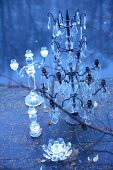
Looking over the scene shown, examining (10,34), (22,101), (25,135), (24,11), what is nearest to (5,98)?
(22,101)

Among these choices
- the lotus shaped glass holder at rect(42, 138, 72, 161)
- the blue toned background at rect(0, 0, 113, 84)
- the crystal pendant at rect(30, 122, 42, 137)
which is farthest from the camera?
the blue toned background at rect(0, 0, 113, 84)

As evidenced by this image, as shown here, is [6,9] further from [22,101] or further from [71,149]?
[71,149]

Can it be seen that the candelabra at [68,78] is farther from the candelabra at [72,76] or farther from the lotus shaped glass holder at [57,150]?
the lotus shaped glass holder at [57,150]

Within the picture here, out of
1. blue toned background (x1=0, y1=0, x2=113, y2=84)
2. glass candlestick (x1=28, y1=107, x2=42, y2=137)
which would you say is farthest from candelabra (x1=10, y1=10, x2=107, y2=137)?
blue toned background (x1=0, y1=0, x2=113, y2=84)

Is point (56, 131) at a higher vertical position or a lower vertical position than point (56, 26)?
lower

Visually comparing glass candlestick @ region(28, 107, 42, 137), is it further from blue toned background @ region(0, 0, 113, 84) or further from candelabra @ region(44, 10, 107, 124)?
blue toned background @ region(0, 0, 113, 84)
